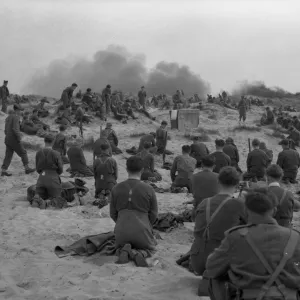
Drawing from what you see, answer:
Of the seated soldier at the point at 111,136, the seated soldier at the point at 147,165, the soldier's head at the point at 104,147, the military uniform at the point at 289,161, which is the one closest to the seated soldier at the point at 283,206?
the soldier's head at the point at 104,147

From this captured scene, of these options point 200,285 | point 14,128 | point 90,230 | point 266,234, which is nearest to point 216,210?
point 200,285

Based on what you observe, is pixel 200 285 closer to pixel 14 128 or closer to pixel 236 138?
pixel 14 128

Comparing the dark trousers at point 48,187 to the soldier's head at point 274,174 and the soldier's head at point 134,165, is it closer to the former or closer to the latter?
the soldier's head at point 134,165

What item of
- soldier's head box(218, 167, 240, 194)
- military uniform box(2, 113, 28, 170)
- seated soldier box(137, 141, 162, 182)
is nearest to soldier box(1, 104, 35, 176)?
military uniform box(2, 113, 28, 170)

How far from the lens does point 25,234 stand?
270 inches

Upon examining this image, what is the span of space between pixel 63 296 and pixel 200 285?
131cm

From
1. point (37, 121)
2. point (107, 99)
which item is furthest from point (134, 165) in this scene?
point (107, 99)

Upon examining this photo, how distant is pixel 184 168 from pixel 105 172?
6.08 ft

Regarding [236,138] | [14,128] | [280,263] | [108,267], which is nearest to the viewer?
[280,263]

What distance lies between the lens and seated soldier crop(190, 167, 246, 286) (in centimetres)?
454

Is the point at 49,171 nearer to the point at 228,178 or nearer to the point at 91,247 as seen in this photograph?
the point at 91,247

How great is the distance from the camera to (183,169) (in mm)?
10156

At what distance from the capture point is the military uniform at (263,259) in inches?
120

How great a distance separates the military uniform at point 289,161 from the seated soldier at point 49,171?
6119 mm
